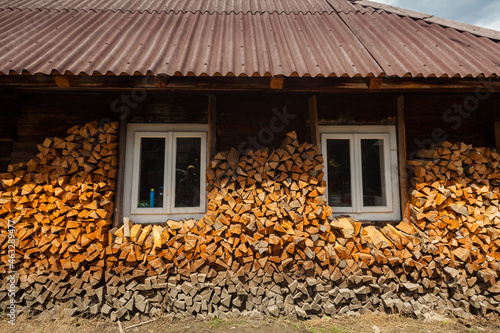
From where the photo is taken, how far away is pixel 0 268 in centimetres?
294

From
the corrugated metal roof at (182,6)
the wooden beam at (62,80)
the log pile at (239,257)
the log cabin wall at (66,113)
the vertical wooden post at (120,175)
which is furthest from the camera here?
the corrugated metal roof at (182,6)

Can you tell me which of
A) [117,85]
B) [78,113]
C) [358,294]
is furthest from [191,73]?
[358,294]

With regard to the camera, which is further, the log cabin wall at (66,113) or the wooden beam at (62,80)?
the log cabin wall at (66,113)

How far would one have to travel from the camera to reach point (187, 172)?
3.51m

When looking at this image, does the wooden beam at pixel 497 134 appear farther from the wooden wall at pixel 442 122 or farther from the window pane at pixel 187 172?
the window pane at pixel 187 172

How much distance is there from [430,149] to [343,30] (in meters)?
2.24

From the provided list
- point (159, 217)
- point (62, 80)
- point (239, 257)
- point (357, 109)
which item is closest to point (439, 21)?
point (357, 109)

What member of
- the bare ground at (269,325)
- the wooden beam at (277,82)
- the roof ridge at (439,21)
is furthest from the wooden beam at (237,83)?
the bare ground at (269,325)

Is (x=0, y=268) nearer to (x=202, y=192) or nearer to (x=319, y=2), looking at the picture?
(x=202, y=192)

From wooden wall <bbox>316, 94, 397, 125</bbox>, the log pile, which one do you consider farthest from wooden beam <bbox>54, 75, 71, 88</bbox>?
wooden wall <bbox>316, 94, 397, 125</bbox>

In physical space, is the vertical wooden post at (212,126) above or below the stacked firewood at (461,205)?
above

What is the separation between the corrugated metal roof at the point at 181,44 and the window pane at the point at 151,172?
1.21 metres

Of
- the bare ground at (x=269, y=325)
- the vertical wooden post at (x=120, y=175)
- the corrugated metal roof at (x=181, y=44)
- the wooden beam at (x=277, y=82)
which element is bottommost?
the bare ground at (x=269, y=325)

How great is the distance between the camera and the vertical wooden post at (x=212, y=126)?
3270 mm
